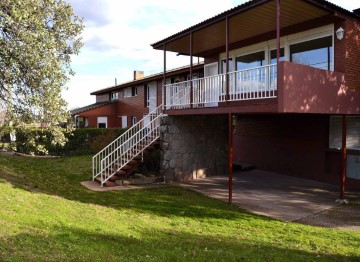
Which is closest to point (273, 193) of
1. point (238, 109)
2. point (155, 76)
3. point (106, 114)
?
point (238, 109)

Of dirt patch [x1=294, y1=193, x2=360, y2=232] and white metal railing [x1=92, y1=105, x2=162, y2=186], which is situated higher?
white metal railing [x1=92, y1=105, x2=162, y2=186]

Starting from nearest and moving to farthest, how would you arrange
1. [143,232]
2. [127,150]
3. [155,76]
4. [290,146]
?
[143,232]
[127,150]
[290,146]
[155,76]

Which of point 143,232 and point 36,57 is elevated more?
point 36,57

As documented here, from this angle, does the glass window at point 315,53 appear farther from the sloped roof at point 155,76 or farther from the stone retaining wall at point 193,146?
the sloped roof at point 155,76

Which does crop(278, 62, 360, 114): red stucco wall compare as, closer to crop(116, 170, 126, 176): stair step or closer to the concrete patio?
the concrete patio

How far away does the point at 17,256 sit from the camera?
4.62 metres

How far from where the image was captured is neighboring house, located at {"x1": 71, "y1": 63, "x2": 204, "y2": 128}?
24.7 m

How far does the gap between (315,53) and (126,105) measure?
1922 centimetres

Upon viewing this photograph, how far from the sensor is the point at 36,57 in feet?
24.0

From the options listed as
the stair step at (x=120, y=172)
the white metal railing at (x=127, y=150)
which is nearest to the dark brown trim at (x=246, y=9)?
the white metal railing at (x=127, y=150)

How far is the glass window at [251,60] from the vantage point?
14344mm

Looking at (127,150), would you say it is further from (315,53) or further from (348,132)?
(348,132)

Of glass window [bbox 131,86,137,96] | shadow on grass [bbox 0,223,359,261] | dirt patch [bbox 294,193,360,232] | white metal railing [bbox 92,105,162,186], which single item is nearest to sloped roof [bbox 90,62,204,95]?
glass window [bbox 131,86,137,96]

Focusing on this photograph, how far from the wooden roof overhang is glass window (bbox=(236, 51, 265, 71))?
57 cm
